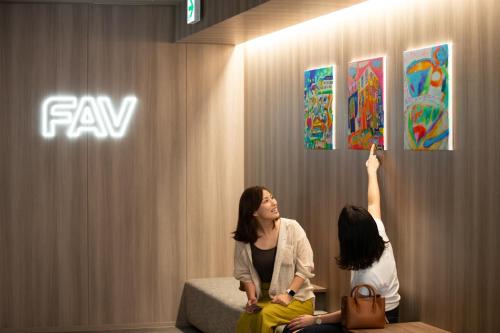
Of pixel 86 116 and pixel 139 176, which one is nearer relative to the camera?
pixel 86 116

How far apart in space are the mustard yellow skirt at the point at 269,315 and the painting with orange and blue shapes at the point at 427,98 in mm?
1363

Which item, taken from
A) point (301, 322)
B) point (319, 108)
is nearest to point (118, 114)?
point (319, 108)

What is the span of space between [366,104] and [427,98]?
32.5 inches

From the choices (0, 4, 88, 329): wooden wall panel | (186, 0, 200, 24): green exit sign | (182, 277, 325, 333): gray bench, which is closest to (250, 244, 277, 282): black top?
(182, 277, 325, 333): gray bench

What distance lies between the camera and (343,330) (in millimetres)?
5293

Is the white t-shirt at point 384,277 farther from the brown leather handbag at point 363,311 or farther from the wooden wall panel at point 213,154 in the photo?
the wooden wall panel at point 213,154

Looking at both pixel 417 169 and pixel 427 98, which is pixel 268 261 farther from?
pixel 427 98

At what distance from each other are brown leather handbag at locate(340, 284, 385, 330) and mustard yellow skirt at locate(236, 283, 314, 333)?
3.18 feet

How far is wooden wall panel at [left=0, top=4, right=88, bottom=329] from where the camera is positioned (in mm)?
8281

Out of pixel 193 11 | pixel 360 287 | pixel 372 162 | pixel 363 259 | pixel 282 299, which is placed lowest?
pixel 282 299

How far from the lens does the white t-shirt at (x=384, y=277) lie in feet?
17.7

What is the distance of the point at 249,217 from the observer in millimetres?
6316

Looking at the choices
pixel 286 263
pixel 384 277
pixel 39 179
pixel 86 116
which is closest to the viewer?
pixel 384 277

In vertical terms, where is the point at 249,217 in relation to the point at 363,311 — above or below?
above
